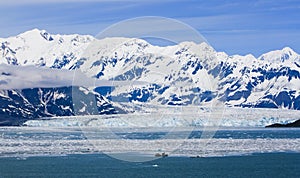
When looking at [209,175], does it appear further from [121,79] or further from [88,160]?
[121,79]

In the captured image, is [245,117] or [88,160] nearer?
[88,160]

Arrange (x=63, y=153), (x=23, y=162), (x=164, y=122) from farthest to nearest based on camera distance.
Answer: (x=164, y=122)
(x=63, y=153)
(x=23, y=162)

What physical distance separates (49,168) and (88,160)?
5.94 meters

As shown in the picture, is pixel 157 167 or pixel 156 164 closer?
pixel 157 167

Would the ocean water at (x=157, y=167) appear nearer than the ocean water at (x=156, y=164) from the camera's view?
Yes

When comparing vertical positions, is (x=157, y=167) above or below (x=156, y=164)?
below

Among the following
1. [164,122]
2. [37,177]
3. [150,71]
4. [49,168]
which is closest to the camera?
[150,71]

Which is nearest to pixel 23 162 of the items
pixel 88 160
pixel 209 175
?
pixel 88 160

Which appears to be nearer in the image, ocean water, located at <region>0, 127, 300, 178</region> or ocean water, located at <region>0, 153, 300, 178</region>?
ocean water, located at <region>0, 153, 300, 178</region>

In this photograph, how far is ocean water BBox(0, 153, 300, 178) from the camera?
4609cm

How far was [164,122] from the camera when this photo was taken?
135625 millimetres

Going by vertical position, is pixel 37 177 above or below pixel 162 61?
Result: below

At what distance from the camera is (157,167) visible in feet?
164

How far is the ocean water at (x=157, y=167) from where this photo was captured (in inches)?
1815
